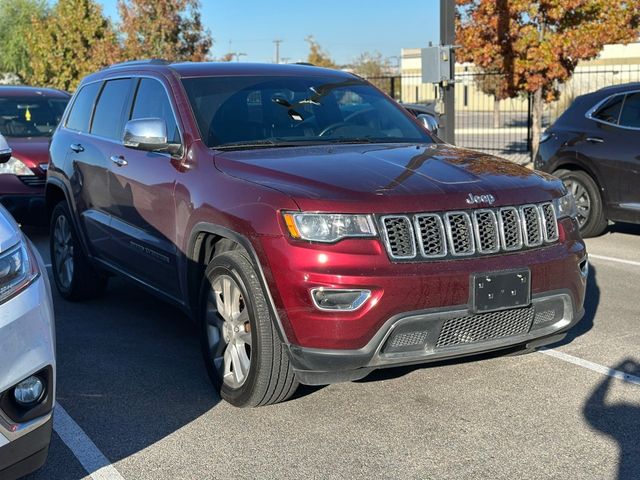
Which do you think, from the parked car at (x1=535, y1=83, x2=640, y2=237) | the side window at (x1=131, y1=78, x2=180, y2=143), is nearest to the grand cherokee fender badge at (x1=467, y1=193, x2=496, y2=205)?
the side window at (x1=131, y1=78, x2=180, y2=143)

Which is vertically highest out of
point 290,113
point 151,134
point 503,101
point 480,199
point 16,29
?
point 16,29

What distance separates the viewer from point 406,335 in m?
3.97

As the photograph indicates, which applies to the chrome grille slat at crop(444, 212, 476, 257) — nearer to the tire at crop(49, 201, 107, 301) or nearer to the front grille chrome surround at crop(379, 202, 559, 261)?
the front grille chrome surround at crop(379, 202, 559, 261)

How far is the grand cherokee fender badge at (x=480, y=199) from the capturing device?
4172mm

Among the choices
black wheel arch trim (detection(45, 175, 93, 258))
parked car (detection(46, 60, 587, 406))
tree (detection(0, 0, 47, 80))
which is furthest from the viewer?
tree (detection(0, 0, 47, 80))

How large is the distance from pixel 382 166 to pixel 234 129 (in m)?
1.09

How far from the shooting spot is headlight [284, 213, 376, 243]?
3939mm

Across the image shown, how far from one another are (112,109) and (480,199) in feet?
10.4

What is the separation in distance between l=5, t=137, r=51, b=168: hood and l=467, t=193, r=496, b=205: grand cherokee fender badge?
6990 mm

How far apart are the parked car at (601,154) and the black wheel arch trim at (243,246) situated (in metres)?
5.55

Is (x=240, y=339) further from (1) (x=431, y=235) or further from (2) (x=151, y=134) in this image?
(2) (x=151, y=134)

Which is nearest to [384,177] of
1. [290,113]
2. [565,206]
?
[565,206]

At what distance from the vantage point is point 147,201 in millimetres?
5316

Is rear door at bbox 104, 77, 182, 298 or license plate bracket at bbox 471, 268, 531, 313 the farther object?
rear door at bbox 104, 77, 182, 298
